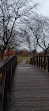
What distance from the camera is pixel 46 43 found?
2395cm

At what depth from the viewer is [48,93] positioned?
12.0 feet

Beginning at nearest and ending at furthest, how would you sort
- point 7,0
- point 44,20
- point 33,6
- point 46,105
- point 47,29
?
point 46,105, point 7,0, point 33,6, point 44,20, point 47,29

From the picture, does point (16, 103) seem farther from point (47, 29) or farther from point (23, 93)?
point (47, 29)

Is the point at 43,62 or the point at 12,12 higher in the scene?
the point at 12,12

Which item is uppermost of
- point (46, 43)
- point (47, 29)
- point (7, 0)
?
point (7, 0)

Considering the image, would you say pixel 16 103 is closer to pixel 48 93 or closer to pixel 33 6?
pixel 48 93

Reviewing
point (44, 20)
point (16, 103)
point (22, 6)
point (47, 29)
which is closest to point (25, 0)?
point (22, 6)

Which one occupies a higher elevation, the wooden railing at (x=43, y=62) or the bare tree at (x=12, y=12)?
the bare tree at (x=12, y=12)

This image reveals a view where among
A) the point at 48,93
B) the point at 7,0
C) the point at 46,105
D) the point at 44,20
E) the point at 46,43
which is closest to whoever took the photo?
the point at 46,105

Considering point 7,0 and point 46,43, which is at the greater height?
point 7,0

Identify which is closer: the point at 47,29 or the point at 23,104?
the point at 23,104

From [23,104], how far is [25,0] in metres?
6.85

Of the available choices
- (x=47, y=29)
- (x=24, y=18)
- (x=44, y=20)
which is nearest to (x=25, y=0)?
(x=24, y=18)

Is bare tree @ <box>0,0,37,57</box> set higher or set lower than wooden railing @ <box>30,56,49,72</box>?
Result: higher
